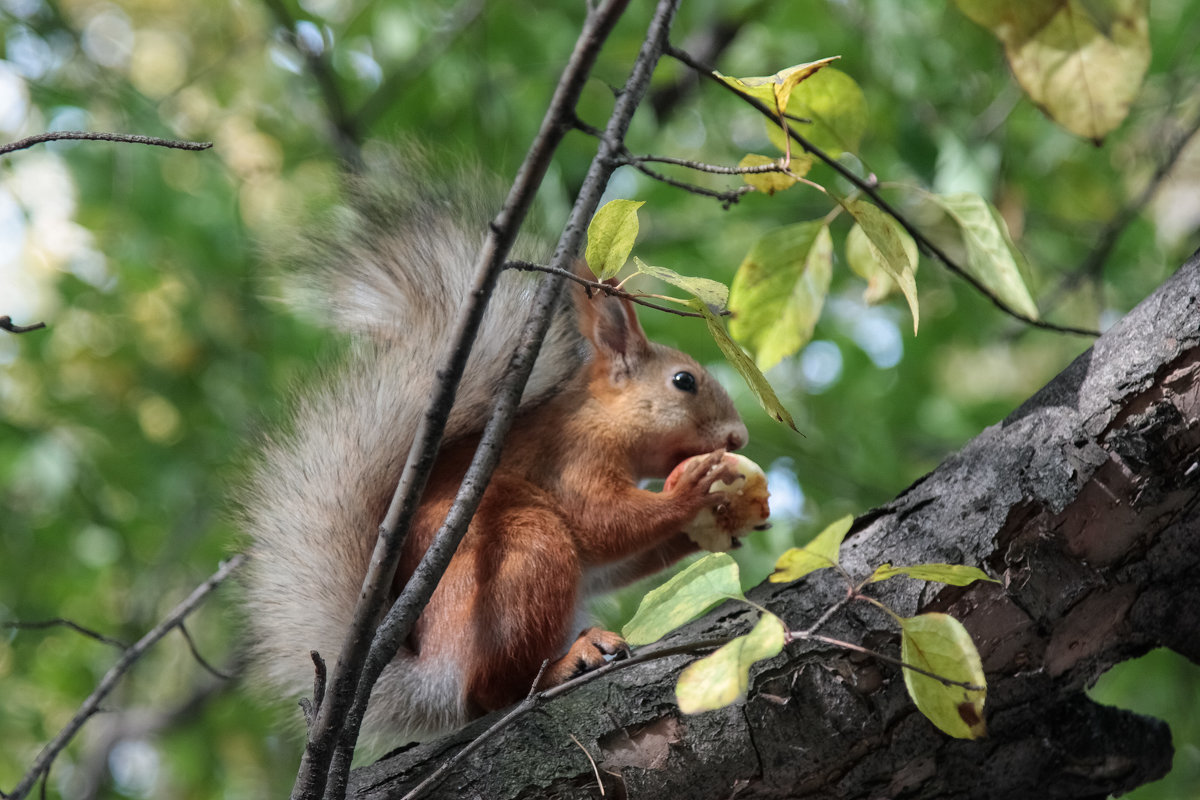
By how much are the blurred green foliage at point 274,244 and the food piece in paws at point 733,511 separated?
2.21ft

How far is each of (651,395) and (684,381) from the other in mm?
93

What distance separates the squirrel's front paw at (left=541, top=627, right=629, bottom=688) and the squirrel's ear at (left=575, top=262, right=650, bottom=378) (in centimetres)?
77

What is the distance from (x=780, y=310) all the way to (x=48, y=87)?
2.65 m

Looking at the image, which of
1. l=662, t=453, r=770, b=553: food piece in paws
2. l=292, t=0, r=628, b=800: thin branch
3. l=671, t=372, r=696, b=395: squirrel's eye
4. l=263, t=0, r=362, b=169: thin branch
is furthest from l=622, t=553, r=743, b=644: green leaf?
l=263, t=0, r=362, b=169: thin branch

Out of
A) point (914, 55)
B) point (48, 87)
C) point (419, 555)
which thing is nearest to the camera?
point (419, 555)

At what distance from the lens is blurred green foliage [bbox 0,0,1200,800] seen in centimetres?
313

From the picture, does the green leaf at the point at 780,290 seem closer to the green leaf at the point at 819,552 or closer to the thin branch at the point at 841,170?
the thin branch at the point at 841,170

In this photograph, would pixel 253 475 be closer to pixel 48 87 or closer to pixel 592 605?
pixel 592 605

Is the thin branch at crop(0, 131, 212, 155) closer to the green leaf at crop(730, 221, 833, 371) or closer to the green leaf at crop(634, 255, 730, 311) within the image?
the green leaf at crop(634, 255, 730, 311)

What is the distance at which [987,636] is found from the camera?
4.87ft

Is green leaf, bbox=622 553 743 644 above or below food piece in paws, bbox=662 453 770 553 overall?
below

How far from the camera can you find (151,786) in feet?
17.7

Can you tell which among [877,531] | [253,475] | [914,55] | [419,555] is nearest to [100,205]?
[253,475]

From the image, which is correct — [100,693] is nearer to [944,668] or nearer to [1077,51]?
[944,668]
